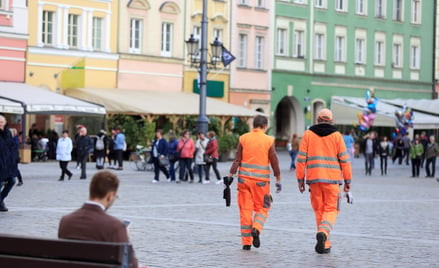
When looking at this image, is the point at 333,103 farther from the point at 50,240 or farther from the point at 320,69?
the point at 50,240

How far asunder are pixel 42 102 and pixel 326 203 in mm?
26612

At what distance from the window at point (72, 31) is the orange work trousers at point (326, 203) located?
33688mm

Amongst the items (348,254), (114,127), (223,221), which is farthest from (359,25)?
(348,254)

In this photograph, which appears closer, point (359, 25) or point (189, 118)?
point (189, 118)

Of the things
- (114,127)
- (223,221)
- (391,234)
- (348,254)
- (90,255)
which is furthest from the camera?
(114,127)

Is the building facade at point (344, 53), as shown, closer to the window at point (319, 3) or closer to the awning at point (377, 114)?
the window at point (319, 3)

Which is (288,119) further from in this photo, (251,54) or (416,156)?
(416,156)

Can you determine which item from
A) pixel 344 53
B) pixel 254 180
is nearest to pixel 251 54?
pixel 344 53

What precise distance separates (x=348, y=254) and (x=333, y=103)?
157 feet

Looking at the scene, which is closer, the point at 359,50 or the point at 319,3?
the point at 319,3

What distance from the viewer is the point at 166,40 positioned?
51.0 meters

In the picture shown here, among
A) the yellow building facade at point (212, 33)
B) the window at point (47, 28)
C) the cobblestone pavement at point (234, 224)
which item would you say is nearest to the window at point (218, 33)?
the yellow building facade at point (212, 33)

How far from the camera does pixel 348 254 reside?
12.9m

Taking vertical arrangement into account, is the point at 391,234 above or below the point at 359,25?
below
